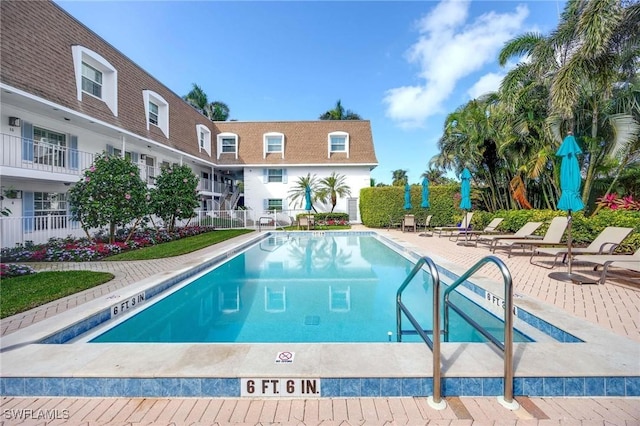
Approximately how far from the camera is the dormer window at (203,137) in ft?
76.0

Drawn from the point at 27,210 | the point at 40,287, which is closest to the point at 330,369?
the point at 40,287

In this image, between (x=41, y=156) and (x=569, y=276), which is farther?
(x=41, y=156)

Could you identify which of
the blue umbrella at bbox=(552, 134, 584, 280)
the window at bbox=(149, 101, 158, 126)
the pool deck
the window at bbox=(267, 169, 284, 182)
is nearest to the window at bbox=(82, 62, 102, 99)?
the window at bbox=(149, 101, 158, 126)

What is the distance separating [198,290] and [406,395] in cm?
533

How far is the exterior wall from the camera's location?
81.5 feet

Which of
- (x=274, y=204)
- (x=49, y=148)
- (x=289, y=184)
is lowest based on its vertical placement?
(x=274, y=204)

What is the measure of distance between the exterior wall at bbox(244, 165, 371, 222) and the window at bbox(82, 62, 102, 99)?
12.1 m

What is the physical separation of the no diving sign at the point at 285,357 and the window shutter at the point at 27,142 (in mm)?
12663

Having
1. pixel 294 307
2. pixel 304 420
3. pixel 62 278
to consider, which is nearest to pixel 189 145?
pixel 62 278

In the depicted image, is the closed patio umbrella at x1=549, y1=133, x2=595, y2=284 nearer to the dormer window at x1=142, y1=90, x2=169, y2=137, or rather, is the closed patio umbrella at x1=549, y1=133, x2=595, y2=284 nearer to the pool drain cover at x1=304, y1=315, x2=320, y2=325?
the pool drain cover at x1=304, y1=315, x2=320, y2=325

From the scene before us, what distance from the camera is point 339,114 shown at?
39062 mm

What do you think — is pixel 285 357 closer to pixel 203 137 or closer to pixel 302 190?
pixel 302 190

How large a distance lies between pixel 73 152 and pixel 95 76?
406 cm

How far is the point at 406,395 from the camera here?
2.56 m
